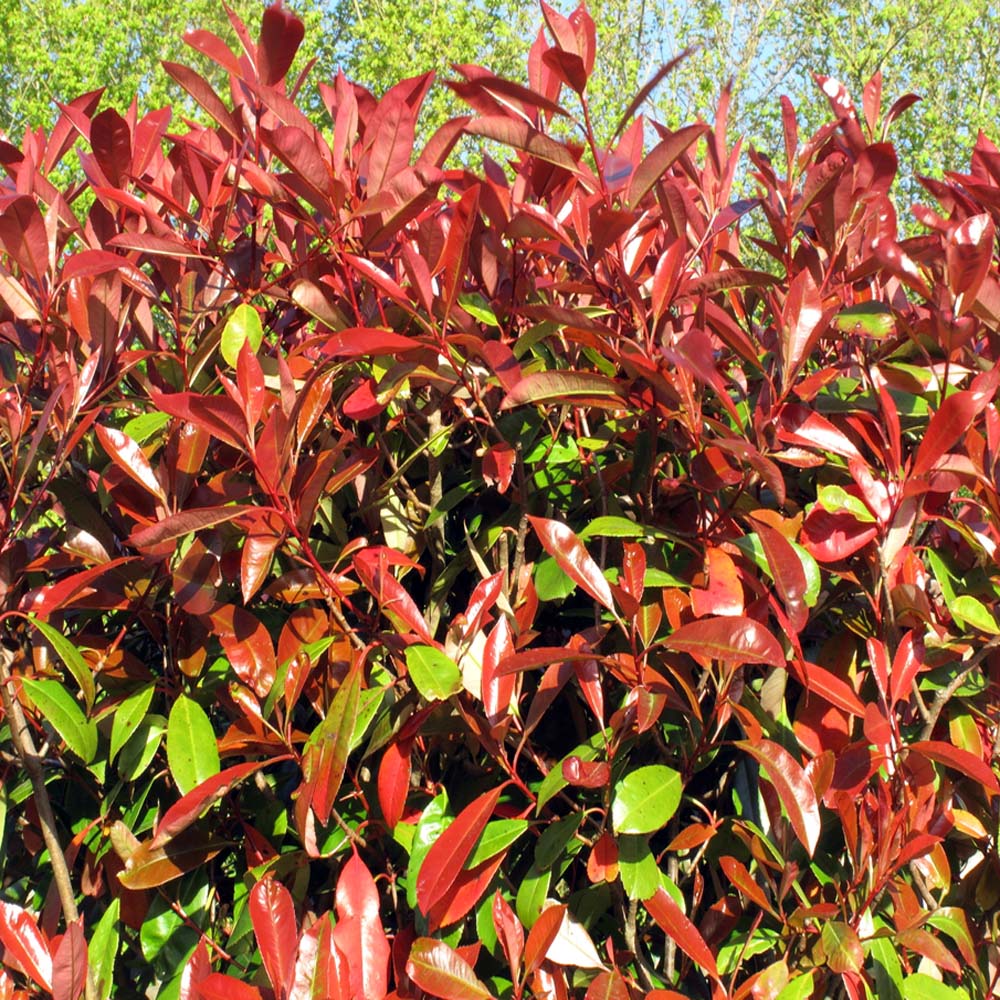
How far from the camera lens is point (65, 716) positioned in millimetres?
1266

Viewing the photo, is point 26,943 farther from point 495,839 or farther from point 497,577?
point 497,577

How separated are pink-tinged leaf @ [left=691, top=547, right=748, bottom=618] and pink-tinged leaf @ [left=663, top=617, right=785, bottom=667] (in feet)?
0.16

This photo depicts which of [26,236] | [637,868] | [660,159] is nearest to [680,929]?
[637,868]

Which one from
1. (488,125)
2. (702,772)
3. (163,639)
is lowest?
(702,772)

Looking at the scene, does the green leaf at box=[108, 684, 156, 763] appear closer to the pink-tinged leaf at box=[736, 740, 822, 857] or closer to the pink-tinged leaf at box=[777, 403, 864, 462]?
the pink-tinged leaf at box=[736, 740, 822, 857]

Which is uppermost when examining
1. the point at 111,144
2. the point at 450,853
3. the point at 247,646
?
the point at 111,144

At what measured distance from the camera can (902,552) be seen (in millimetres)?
1215

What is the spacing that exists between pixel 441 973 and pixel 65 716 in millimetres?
501

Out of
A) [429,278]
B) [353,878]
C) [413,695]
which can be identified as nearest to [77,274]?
[429,278]

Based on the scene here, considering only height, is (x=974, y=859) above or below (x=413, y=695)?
below

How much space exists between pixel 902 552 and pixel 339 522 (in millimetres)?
666

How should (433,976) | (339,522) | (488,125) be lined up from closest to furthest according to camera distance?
(433,976) → (488,125) → (339,522)

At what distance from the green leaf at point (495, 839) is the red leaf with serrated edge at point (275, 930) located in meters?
0.19

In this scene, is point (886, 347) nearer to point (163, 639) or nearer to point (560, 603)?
point (560, 603)
